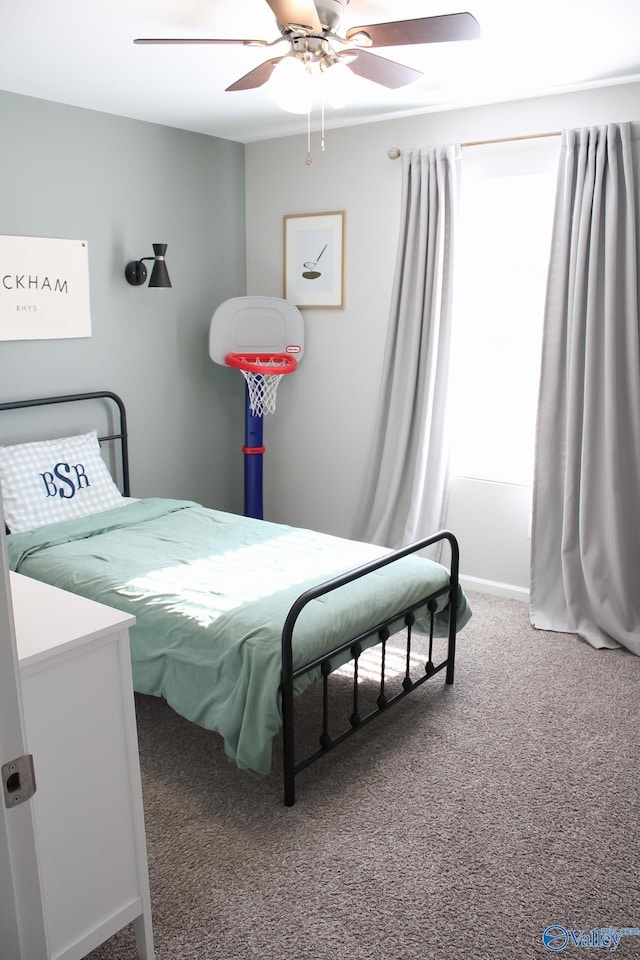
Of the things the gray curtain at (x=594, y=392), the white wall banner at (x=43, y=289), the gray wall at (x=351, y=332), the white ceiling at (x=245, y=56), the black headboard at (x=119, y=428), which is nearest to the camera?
the white ceiling at (x=245, y=56)

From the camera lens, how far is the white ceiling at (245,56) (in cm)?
264

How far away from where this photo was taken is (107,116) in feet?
13.3

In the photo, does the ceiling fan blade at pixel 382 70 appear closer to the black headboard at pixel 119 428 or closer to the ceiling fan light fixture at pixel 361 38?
the ceiling fan light fixture at pixel 361 38

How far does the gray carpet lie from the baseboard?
0.94 m

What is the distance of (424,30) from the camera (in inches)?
90.5

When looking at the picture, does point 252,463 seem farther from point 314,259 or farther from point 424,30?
point 424,30

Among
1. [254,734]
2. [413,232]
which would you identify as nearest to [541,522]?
[413,232]

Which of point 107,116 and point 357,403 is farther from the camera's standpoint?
point 357,403

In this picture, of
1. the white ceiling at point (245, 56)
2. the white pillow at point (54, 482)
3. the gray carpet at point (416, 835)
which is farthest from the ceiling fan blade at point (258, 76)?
the gray carpet at point (416, 835)

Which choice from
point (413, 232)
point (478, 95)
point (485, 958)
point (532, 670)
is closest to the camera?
point (485, 958)

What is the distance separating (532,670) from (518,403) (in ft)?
4.70

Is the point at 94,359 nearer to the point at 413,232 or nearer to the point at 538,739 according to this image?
the point at 413,232
